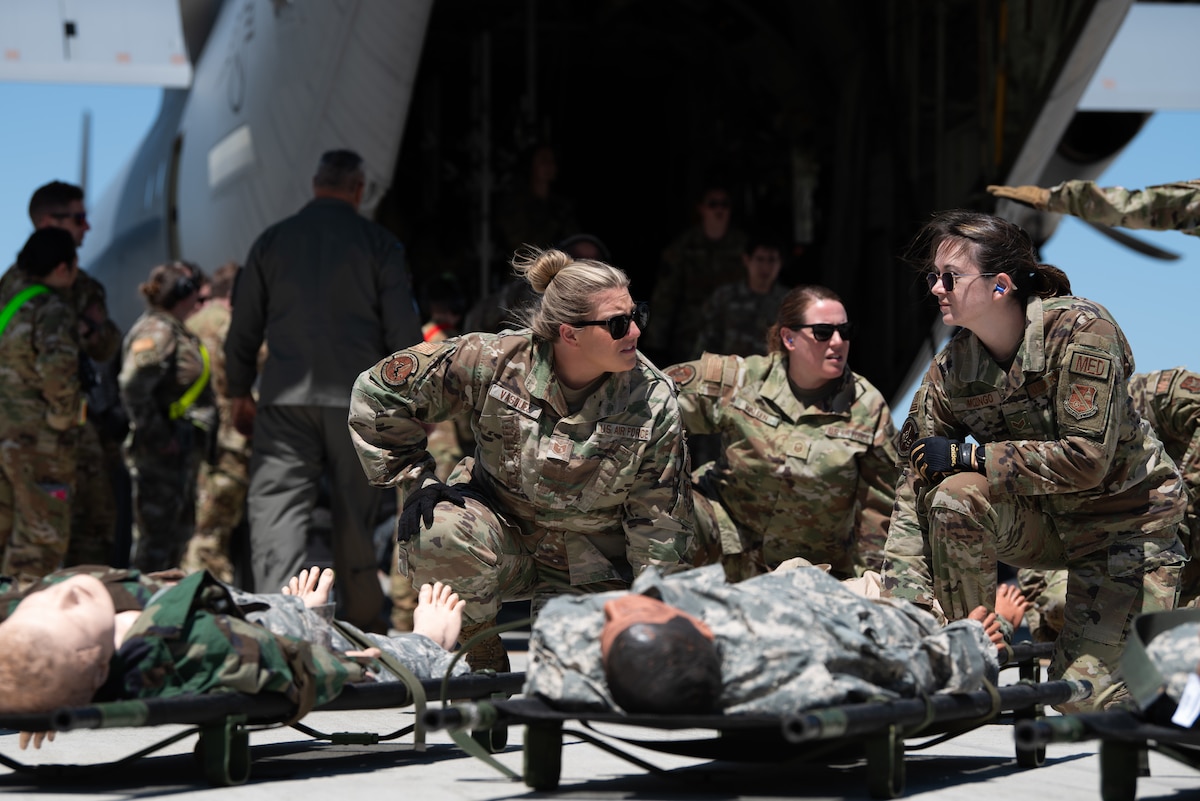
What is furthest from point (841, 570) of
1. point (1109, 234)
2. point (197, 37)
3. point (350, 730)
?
point (197, 37)

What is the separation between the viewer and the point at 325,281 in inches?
233

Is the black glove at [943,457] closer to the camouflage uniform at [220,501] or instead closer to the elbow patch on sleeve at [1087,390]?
the elbow patch on sleeve at [1087,390]

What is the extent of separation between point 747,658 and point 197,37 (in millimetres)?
8596

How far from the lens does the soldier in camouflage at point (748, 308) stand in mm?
6797

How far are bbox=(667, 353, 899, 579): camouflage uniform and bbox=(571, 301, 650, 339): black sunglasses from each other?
3.30 ft

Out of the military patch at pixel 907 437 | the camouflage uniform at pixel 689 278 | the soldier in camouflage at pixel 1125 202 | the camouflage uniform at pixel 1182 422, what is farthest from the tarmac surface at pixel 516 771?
the camouflage uniform at pixel 689 278

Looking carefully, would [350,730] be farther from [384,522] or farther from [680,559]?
[384,522]

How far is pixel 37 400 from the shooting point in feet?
20.7

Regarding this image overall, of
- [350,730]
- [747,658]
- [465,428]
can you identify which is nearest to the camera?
[747,658]

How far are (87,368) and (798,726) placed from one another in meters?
4.73

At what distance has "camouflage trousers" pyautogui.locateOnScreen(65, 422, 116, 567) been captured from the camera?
22.3 feet

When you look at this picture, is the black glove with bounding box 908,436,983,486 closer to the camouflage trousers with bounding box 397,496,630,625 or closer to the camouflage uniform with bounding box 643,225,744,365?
the camouflage trousers with bounding box 397,496,630,625

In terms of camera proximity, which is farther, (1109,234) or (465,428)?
(1109,234)

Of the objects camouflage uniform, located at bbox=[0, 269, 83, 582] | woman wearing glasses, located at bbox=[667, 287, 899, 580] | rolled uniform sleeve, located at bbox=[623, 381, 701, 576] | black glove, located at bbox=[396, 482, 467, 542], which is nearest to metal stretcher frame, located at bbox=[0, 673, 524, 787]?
rolled uniform sleeve, located at bbox=[623, 381, 701, 576]
